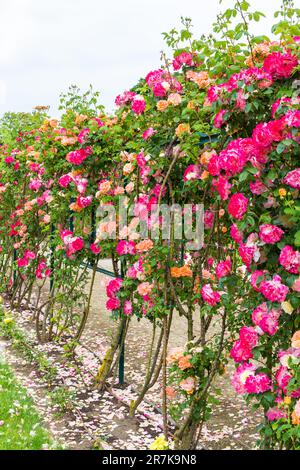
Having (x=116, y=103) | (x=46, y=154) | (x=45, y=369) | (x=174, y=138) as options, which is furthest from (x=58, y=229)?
(x=174, y=138)

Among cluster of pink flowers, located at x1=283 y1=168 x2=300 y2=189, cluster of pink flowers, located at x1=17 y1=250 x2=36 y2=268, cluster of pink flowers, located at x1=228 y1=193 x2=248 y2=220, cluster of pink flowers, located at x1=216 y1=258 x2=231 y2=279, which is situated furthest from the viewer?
cluster of pink flowers, located at x1=17 y1=250 x2=36 y2=268

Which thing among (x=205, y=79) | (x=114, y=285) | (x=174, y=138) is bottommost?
(x=114, y=285)

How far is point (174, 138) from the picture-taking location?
2367 millimetres

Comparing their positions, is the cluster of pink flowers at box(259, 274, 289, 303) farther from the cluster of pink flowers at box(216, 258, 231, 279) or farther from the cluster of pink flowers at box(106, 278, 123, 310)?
the cluster of pink flowers at box(106, 278, 123, 310)

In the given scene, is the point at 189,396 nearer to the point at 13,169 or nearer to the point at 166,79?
the point at 166,79

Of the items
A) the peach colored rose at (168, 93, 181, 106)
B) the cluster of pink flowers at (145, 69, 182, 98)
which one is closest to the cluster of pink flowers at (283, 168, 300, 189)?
the peach colored rose at (168, 93, 181, 106)

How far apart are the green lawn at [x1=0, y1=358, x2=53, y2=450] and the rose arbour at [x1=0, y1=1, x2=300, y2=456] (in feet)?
1.66

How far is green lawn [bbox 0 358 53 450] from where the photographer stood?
2.55 metres

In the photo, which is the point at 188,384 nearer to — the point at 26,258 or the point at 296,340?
the point at 296,340

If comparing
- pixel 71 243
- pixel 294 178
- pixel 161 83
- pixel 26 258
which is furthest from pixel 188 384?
pixel 26 258

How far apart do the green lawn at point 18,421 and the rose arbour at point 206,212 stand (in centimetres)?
51

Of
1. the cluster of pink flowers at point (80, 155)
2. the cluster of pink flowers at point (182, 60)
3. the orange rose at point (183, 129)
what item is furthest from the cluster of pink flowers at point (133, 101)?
the cluster of pink flowers at point (80, 155)

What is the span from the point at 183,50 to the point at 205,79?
0.20 m

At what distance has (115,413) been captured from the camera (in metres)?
2.95
